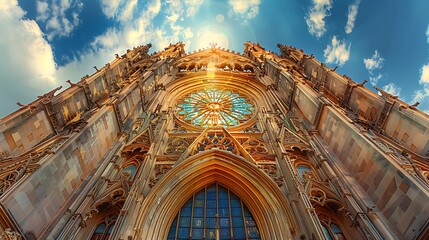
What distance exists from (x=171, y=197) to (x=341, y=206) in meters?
5.10

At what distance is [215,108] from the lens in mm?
19156

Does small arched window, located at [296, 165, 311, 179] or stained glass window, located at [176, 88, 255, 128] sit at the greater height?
stained glass window, located at [176, 88, 255, 128]

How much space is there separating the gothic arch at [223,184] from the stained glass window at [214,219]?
193 mm

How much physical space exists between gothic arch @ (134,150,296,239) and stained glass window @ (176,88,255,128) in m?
5.46

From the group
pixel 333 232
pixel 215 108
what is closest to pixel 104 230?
pixel 333 232

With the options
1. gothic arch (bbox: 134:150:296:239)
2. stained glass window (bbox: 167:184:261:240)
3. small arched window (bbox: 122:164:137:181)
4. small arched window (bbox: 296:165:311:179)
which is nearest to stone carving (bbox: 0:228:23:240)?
gothic arch (bbox: 134:150:296:239)

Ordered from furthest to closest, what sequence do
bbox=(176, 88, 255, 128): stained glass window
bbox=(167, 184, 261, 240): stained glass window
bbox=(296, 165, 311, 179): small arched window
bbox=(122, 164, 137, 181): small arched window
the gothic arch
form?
1. bbox=(176, 88, 255, 128): stained glass window
2. bbox=(122, 164, 137, 181): small arched window
3. bbox=(296, 165, 311, 179): small arched window
4. bbox=(167, 184, 261, 240): stained glass window
5. the gothic arch

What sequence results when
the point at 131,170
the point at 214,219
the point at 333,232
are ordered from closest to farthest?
the point at 333,232 < the point at 214,219 < the point at 131,170

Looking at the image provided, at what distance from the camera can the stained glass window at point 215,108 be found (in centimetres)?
1748

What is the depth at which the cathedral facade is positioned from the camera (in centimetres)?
770

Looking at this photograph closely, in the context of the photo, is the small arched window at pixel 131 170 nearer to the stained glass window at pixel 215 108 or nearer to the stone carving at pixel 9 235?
the stone carving at pixel 9 235

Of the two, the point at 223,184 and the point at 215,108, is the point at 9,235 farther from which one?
the point at 215,108

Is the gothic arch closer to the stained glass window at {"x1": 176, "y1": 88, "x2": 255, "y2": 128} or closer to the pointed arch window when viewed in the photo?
the pointed arch window

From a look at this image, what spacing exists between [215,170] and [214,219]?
205 centimetres
